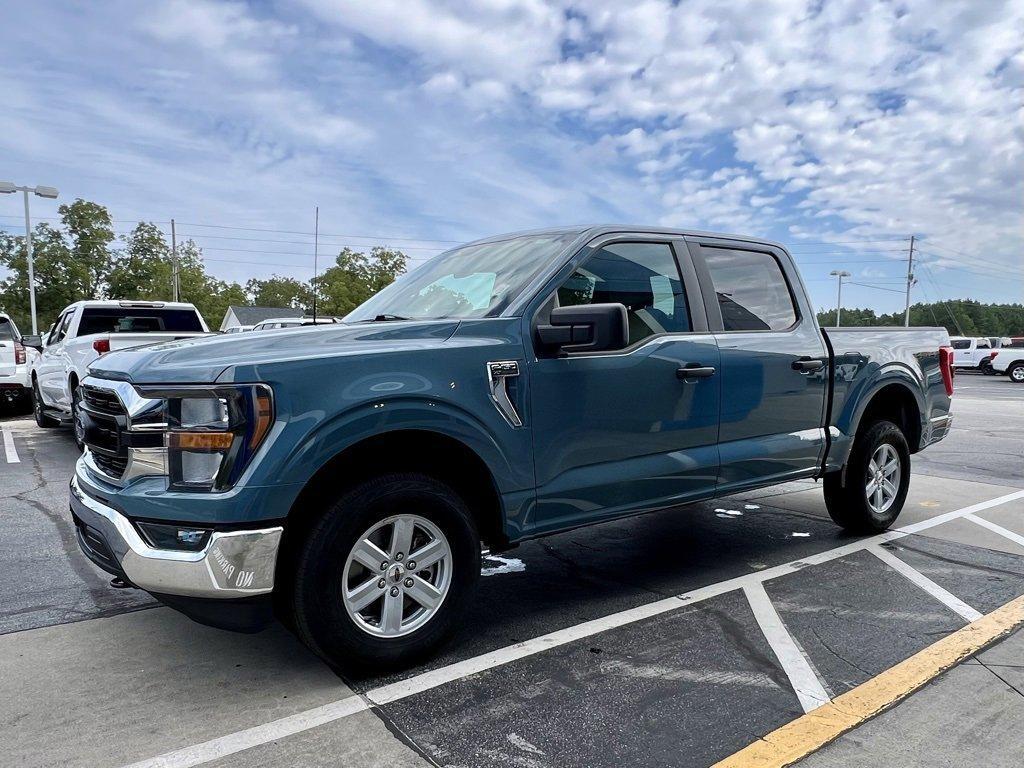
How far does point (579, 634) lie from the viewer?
3.58 metres

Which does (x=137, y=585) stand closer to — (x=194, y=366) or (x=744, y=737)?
(x=194, y=366)

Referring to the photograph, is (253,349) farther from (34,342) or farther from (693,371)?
(34,342)

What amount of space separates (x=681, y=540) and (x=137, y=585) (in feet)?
11.6

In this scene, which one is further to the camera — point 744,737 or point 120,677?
point 120,677

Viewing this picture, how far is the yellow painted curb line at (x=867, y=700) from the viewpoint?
2.56 m

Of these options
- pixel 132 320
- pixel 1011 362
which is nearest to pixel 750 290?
pixel 132 320

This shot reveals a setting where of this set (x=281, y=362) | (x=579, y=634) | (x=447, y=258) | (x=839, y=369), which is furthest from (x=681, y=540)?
(x=281, y=362)

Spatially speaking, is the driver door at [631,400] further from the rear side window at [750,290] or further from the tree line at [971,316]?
the tree line at [971,316]

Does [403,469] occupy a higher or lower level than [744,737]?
higher

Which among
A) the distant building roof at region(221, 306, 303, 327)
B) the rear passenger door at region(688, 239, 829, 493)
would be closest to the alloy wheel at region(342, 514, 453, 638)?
the rear passenger door at region(688, 239, 829, 493)

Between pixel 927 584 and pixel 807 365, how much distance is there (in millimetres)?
1385

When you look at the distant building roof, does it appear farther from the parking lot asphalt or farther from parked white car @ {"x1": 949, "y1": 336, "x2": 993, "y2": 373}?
the parking lot asphalt

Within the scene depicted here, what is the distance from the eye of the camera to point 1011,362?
31.6 metres

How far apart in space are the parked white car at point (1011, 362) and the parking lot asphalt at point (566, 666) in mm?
30900
